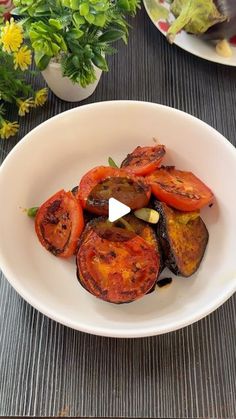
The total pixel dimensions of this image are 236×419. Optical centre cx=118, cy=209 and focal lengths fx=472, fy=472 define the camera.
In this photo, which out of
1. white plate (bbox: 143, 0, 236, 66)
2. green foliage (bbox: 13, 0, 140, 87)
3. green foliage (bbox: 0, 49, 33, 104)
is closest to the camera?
green foliage (bbox: 13, 0, 140, 87)

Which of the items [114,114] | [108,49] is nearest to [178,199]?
[114,114]

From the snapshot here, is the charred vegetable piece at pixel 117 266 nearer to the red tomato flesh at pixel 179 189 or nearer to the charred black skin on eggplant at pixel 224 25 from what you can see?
the red tomato flesh at pixel 179 189

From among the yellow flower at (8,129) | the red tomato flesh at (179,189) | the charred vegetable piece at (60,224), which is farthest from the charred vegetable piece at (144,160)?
the yellow flower at (8,129)

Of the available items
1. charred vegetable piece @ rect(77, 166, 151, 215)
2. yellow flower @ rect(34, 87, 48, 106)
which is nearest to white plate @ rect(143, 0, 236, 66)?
yellow flower @ rect(34, 87, 48, 106)

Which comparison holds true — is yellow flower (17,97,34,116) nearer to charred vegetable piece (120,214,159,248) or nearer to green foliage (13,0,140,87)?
green foliage (13,0,140,87)

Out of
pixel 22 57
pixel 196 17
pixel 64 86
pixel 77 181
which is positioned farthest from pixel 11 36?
pixel 196 17

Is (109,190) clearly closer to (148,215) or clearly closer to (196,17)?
(148,215)

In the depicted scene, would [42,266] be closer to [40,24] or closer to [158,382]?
[158,382]
